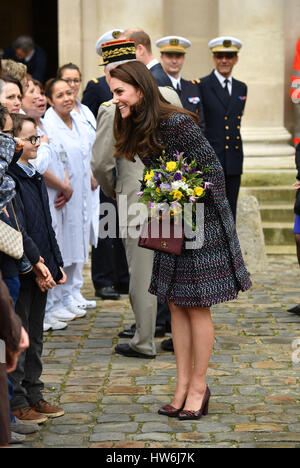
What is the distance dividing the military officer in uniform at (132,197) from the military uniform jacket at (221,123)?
315 cm

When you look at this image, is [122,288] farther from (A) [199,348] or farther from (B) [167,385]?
(A) [199,348]

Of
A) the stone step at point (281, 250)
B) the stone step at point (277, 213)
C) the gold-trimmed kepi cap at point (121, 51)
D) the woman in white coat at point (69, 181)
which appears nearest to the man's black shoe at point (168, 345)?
the woman in white coat at point (69, 181)

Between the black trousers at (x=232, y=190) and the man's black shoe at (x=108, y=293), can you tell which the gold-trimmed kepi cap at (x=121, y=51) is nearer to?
the man's black shoe at (x=108, y=293)

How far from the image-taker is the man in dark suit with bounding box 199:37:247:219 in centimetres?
954

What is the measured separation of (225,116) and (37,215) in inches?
189

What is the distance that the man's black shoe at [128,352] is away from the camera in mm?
6508

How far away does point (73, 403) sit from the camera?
5500 mm

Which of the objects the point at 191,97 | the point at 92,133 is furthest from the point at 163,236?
the point at 191,97

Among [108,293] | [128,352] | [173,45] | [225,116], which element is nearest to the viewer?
[128,352]

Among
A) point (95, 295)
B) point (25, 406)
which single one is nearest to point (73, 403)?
point (25, 406)

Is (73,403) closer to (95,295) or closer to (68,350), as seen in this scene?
(68,350)

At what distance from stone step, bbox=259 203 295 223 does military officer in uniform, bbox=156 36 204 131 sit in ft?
6.59

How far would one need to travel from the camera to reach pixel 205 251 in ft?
16.8

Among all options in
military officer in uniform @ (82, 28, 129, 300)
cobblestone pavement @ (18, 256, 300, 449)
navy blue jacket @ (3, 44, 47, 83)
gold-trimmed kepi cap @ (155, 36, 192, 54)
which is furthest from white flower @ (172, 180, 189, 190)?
navy blue jacket @ (3, 44, 47, 83)
